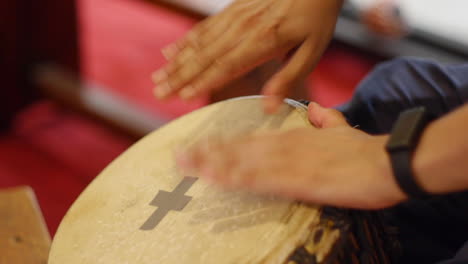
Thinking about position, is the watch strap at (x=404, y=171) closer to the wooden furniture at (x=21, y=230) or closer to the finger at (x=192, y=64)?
the finger at (x=192, y=64)

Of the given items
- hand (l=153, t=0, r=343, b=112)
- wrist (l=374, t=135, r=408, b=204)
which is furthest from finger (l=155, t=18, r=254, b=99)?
wrist (l=374, t=135, r=408, b=204)

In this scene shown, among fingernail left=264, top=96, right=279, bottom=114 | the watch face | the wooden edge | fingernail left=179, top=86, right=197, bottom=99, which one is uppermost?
the watch face

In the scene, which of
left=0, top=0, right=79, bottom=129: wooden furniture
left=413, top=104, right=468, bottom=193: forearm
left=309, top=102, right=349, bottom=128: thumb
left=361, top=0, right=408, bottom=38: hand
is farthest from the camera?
left=361, top=0, right=408, bottom=38: hand

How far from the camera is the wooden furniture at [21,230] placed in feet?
3.54

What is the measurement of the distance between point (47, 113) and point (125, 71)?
1.28 ft

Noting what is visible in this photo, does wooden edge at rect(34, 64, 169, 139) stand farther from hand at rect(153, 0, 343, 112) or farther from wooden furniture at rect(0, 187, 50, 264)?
hand at rect(153, 0, 343, 112)

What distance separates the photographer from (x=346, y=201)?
71cm

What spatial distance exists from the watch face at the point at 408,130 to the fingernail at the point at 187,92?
0.36 m

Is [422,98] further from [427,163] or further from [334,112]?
[427,163]

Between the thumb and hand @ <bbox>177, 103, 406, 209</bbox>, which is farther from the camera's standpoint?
the thumb

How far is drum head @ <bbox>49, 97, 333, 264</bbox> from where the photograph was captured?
0.73m

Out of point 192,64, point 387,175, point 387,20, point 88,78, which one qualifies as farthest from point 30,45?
point 387,175

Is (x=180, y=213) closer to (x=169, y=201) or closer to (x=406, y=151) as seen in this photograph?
(x=169, y=201)

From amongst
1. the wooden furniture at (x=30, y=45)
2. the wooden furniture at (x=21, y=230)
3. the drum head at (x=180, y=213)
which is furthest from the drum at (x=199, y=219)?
the wooden furniture at (x=30, y=45)
